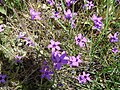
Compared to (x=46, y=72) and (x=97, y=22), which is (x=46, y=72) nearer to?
(x=46, y=72)

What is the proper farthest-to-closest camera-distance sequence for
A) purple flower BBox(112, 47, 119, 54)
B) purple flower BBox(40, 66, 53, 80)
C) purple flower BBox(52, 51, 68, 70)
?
1. purple flower BBox(112, 47, 119, 54)
2. purple flower BBox(40, 66, 53, 80)
3. purple flower BBox(52, 51, 68, 70)

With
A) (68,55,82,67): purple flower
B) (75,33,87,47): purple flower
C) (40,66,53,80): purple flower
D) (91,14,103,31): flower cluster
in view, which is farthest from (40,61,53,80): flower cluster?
(91,14,103,31): flower cluster

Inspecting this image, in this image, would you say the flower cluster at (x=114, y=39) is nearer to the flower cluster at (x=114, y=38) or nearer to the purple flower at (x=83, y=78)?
the flower cluster at (x=114, y=38)

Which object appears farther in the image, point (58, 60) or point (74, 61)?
point (74, 61)

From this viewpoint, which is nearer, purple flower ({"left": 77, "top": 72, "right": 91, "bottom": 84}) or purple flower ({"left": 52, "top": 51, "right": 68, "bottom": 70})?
purple flower ({"left": 52, "top": 51, "right": 68, "bottom": 70})

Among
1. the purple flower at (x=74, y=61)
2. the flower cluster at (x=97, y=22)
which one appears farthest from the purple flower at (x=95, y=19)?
the purple flower at (x=74, y=61)

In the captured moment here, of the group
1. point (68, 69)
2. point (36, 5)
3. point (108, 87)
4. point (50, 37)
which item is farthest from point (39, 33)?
point (108, 87)

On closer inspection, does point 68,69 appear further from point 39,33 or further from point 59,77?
point 39,33

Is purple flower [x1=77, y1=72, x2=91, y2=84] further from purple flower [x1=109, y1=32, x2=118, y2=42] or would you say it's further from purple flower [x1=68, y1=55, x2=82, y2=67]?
purple flower [x1=109, y1=32, x2=118, y2=42]

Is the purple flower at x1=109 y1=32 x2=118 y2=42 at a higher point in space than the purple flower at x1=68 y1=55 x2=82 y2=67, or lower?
higher

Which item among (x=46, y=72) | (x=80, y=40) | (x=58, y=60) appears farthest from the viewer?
(x=80, y=40)

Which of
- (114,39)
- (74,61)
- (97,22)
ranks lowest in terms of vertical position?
(74,61)

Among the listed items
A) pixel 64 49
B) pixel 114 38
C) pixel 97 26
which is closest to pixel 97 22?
pixel 97 26
